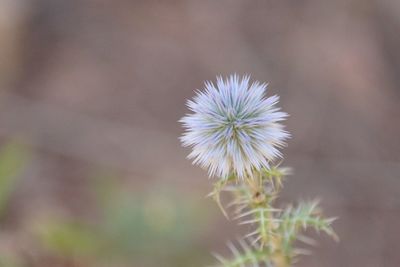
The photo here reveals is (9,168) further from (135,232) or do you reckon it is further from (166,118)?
(166,118)

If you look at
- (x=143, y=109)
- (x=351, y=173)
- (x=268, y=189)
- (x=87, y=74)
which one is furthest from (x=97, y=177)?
(x=268, y=189)

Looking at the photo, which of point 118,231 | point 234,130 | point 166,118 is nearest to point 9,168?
point 118,231

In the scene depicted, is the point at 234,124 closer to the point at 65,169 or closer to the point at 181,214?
the point at 181,214

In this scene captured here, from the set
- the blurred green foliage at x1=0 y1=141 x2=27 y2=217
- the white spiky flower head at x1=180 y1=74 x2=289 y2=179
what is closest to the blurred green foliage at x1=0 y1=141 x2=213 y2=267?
the blurred green foliage at x1=0 y1=141 x2=27 y2=217

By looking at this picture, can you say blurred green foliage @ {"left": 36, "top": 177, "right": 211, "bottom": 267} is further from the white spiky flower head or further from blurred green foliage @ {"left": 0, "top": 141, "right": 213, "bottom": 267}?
the white spiky flower head

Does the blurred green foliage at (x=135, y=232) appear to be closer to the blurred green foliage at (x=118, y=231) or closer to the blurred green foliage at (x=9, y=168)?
the blurred green foliage at (x=118, y=231)
